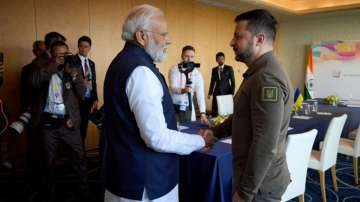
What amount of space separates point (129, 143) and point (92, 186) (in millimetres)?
2018

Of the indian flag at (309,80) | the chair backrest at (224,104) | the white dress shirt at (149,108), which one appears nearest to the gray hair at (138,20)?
the white dress shirt at (149,108)

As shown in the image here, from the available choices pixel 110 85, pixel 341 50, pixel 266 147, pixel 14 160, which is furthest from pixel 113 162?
pixel 341 50

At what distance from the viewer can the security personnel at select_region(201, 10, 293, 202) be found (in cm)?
114

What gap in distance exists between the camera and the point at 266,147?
1.15 meters

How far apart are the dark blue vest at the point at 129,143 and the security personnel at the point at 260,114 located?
12.8 inches

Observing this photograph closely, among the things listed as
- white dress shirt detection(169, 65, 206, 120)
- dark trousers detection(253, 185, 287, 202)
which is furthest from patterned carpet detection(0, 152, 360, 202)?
dark trousers detection(253, 185, 287, 202)

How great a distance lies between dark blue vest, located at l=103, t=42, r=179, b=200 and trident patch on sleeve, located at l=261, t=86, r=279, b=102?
1.35 feet

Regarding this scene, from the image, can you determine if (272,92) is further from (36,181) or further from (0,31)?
(0,31)

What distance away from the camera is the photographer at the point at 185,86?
338 cm

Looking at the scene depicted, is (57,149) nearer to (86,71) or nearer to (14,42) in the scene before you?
(86,71)

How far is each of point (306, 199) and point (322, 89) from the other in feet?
17.0

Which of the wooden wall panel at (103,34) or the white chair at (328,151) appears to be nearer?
the white chair at (328,151)

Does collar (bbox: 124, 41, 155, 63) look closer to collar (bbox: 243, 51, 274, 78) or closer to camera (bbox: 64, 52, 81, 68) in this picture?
collar (bbox: 243, 51, 274, 78)

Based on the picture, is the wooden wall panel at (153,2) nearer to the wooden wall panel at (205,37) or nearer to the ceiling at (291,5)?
the wooden wall panel at (205,37)
